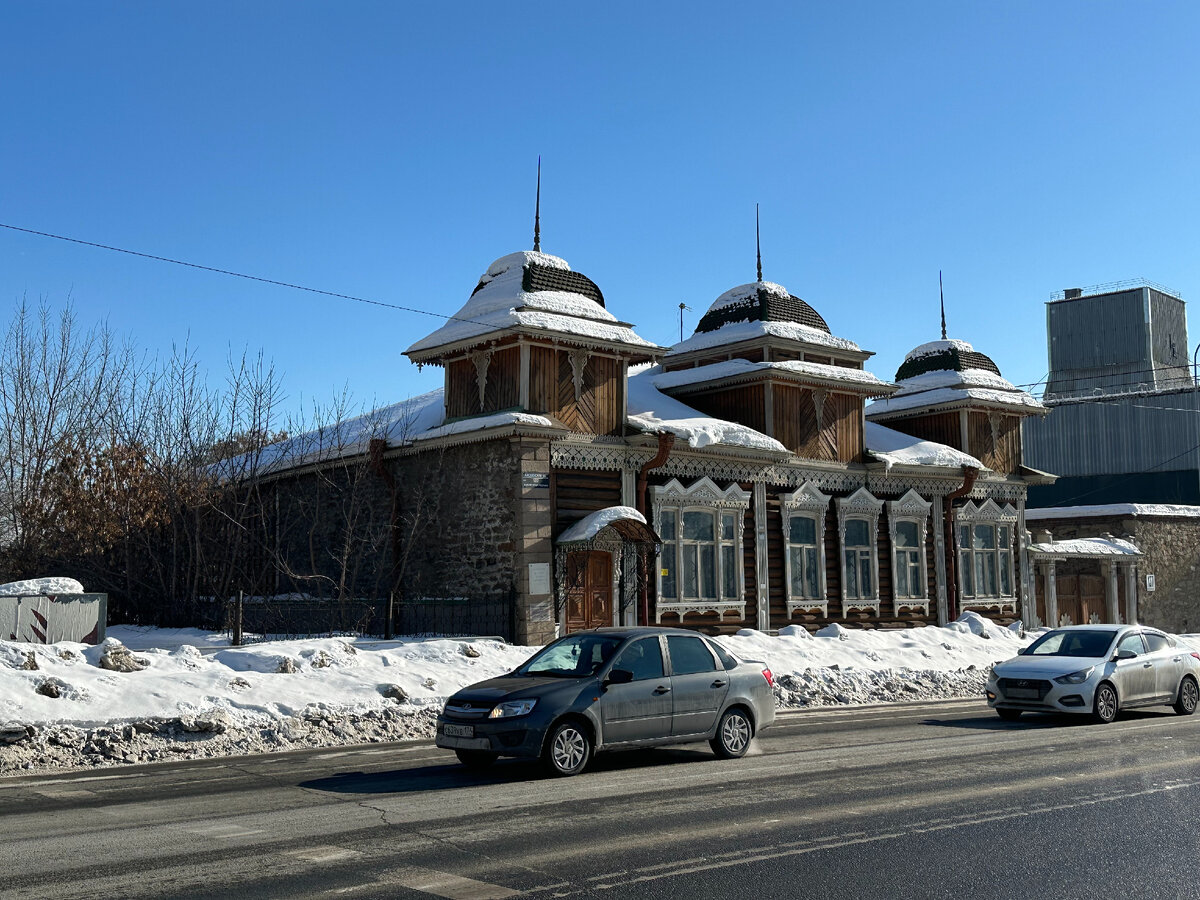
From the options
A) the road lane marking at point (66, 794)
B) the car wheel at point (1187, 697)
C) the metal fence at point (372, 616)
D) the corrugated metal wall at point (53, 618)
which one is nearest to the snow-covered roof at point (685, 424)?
the metal fence at point (372, 616)

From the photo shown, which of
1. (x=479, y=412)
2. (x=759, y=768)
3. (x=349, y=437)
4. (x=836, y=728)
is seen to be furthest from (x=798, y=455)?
(x=759, y=768)

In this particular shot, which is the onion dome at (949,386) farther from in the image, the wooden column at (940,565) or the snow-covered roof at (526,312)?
the snow-covered roof at (526,312)

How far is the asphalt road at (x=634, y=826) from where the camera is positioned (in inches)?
271

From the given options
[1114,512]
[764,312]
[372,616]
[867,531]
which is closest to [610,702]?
[372,616]

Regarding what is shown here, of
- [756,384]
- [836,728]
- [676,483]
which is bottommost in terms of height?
[836,728]

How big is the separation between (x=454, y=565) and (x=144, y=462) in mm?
7787

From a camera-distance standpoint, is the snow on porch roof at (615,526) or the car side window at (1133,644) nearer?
the car side window at (1133,644)

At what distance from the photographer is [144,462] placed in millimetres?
25875

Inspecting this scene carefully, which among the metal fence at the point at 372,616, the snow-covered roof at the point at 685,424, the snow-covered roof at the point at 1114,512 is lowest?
the metal fence at the point at 372,616

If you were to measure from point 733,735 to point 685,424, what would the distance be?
1305cm

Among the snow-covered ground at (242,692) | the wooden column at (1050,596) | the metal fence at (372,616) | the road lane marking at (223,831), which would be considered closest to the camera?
the road lane marking at (223,831)

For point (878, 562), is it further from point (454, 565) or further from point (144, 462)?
point (144, 462)

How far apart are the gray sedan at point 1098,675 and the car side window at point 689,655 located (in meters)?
6.11

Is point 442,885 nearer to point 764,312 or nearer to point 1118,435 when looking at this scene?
point 764,312
